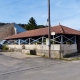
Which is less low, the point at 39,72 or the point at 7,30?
the point at 7,30

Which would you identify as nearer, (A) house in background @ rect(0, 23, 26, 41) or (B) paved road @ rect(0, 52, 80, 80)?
(B) paved road @ rect(0, 52, 80, 80)

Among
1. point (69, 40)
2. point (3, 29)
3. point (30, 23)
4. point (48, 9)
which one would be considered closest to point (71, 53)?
point (69, 40)

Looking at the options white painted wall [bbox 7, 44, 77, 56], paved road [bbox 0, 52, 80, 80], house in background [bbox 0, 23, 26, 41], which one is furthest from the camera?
house in background [bbox 0, 23, 26, 41]

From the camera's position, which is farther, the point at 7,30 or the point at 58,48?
the point at 7,30

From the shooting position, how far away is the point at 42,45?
78.6 feet

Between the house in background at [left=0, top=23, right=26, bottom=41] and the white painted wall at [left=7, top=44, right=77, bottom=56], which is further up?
the house in background at [left=0, top=23, right=26, bottom=41]

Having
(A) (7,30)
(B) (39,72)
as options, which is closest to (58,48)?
(B) (39,72)

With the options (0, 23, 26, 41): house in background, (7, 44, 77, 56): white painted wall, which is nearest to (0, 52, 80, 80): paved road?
(7, 44, 77, 56): white painted wall

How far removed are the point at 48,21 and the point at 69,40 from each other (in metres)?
4.18

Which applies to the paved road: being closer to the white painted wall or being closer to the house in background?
the white painted wall

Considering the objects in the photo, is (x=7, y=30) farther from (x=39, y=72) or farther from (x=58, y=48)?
(x=39, y=72)

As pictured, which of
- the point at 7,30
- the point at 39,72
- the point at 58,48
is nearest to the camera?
the point at 39,72

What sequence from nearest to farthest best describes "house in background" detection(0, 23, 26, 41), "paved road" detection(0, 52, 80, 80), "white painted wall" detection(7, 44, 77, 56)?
1. "paved road" detection(0, 52, 80, 80)
2. "white painted wall" detection(7, 44, 77, 56)
3. "house in background" detection(0, 23, 26, 41)

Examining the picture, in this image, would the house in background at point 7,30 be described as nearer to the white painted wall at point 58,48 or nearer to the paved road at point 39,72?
the white painted wall at point 58,48
